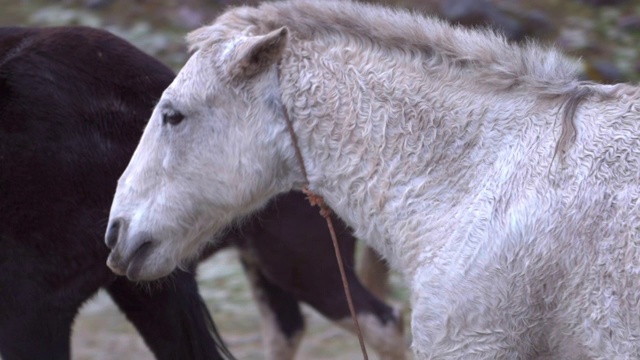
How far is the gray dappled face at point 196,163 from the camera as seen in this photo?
270 centimetres

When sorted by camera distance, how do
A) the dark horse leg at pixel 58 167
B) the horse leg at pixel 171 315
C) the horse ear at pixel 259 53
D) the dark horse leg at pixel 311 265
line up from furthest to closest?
the dark horse leg at pixel 311 265, the horse leg at pixel 171 315, the dark horse leg at pixel 58 167, the horse ear at pixel 259 53

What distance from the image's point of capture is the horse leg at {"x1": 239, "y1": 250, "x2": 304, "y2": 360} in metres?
4.55

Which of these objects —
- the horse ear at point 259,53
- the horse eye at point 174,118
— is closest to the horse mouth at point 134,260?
the horse eye at point 174,118

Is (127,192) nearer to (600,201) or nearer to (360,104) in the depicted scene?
(360,104)

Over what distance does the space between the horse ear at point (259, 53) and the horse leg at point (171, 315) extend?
124 centimetres

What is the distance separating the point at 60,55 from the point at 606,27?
6.39 m

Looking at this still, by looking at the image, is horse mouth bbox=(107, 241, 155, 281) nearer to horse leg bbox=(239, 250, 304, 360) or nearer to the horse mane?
the horse mane

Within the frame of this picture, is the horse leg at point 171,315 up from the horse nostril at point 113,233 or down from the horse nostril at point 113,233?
down

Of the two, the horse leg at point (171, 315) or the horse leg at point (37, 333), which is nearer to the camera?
the horse leg at point (37, 333)

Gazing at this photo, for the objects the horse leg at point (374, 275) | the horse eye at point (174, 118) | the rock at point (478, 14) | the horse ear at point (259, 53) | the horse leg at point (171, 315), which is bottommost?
Answer: the horse leg at point (374, 275)

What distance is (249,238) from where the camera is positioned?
4.09 m

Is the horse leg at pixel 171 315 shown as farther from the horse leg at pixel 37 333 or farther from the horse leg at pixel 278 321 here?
the horse leg at pixel 278 321

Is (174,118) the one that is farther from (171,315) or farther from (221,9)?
(221,9)

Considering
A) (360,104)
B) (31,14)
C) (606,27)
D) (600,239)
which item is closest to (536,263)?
(600,239)
